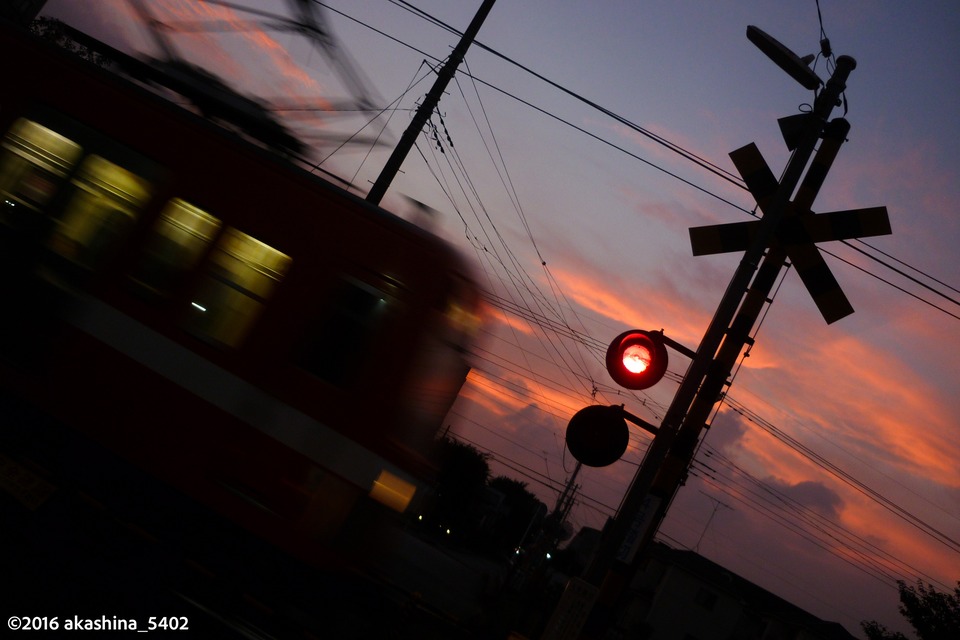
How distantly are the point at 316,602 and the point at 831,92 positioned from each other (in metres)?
7.16

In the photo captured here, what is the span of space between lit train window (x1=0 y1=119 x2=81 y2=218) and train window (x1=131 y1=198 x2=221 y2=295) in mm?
1224

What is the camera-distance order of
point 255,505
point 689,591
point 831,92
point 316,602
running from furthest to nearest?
point 689,591 < point 316,602 < point 255,505 < point 831,92

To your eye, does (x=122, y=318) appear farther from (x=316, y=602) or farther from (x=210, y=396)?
(x=316, y=602)

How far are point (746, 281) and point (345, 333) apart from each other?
152 inches

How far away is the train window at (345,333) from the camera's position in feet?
21.9

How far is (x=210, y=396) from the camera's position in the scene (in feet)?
21.7

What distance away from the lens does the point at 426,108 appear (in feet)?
37.9

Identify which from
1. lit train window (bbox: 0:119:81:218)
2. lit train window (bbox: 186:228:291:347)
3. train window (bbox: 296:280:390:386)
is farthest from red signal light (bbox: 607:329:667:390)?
lit train window (bbox: 0:119:81:218)

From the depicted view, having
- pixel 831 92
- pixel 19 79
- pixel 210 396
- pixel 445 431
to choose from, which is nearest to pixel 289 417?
pixel 210 396

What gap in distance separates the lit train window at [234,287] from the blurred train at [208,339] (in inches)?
0.8

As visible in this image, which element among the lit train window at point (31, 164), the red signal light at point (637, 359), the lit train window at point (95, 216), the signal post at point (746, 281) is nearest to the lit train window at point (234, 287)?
the lit train window at point (95, 216)

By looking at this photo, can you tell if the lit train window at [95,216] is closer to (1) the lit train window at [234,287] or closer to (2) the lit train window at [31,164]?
(2) the lit train window at [31,164]

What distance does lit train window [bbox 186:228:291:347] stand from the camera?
6703mm

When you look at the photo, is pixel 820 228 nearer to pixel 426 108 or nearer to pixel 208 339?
pixel 208 339
